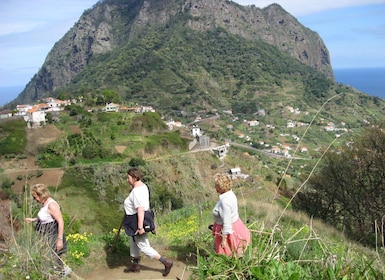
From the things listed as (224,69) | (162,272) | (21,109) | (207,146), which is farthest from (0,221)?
(224,69)

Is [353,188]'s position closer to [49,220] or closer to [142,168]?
[49,220]

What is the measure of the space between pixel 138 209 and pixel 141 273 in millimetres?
890

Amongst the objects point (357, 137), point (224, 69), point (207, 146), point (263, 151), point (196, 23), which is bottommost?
point (263, 151)

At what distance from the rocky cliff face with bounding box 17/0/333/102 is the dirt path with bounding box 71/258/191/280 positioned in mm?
136589

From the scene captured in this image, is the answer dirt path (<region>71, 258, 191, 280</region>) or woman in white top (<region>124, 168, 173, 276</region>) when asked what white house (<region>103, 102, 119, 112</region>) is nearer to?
dirt path (<region>71, 258, 191, 280</region>)

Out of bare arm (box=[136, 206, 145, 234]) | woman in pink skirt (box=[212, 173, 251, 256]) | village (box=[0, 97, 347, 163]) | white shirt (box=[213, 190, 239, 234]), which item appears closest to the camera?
woman in pink skirt (box=[212, 173, 251, 256])

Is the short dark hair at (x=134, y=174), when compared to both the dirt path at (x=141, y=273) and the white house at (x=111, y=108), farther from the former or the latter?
the white house at (x=111, y=108)

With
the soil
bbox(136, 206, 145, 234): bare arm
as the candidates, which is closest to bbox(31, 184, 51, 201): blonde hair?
the soil

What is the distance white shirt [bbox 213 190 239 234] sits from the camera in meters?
3.56

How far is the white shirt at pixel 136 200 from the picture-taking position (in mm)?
4336

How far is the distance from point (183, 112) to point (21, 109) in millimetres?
40020

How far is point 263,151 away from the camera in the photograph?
69.7m

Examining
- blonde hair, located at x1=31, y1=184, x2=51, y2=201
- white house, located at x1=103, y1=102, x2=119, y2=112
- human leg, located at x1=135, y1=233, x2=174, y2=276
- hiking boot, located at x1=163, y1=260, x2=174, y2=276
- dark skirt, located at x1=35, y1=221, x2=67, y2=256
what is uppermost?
white house, located at x1=103, y1=102, x2=119, y2=112

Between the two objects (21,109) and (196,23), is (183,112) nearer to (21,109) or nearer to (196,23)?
(21,109)
